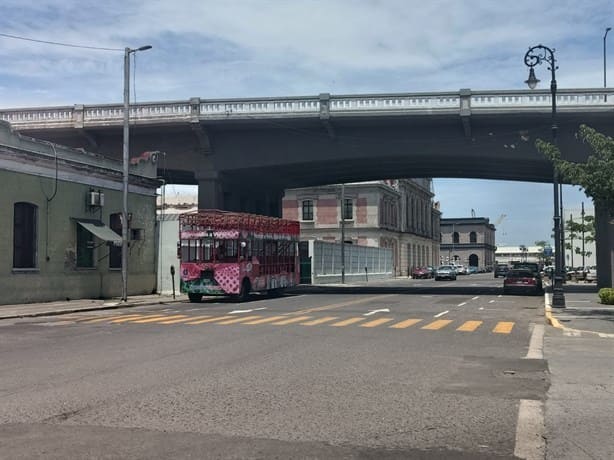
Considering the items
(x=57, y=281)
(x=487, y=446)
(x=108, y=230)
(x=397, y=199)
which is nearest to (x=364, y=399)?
(x=487, y=446)

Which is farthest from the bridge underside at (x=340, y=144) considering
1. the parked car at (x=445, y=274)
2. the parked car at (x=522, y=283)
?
the parked car at (x=445, y=274)

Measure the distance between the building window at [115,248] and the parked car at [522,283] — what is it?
20.8 metres

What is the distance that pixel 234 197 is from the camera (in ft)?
137

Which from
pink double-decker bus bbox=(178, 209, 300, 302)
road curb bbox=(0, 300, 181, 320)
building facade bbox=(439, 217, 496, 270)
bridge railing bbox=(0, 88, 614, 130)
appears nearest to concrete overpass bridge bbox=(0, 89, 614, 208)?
bridge railing bbox=(0, 88, 614, 130)

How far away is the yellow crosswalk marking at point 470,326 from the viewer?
17.6 m

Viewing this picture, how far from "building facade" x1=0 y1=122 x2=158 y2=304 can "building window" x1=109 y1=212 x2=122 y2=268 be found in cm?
5

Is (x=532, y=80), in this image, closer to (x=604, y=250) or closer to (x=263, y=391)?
(x=604, y=250)

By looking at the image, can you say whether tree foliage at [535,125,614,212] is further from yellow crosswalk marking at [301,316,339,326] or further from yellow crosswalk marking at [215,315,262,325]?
yellow crosswalk marking at [215,315,262,325]

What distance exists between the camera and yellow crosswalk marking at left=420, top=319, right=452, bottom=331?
1769 centimetres

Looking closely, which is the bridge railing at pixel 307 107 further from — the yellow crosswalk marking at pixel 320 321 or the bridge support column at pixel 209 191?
the yellow crosswalk marking at pixel 320 321

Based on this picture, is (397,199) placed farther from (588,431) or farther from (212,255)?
(588,431)

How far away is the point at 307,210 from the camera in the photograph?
86625 mm

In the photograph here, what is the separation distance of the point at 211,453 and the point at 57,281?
22672 millimetres

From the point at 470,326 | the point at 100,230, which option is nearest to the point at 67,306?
the point at 100,230
